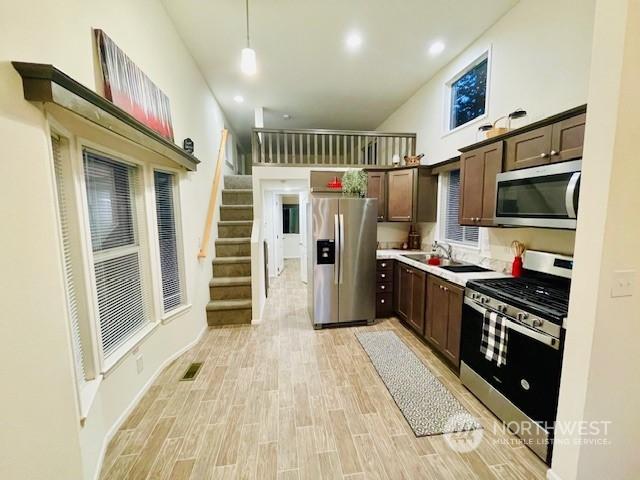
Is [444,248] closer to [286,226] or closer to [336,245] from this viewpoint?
[336,245]

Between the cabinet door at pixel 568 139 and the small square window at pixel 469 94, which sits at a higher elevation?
the small square window at pixel 469 94

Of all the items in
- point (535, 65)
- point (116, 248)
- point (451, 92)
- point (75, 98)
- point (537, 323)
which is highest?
point (451, 92)

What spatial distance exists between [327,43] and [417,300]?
341cm

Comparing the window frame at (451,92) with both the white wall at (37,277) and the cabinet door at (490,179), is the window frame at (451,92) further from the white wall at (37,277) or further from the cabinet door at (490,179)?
the white wall at (37,277)

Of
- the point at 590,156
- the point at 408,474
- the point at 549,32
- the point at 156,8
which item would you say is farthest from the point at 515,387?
the point at 156,8

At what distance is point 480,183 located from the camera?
2.63 meters

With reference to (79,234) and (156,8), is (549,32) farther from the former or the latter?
(79,234)

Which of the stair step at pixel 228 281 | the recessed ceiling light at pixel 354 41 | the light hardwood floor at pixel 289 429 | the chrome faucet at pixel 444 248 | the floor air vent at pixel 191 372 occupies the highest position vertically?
the recessed ceiling light at pixel 354 41

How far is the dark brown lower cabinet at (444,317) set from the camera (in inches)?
98.5

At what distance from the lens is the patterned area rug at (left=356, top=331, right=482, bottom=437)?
1.97 meters

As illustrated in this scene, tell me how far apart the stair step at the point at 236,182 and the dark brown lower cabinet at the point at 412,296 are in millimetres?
3611

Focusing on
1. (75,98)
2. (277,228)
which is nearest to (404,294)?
(75,98)

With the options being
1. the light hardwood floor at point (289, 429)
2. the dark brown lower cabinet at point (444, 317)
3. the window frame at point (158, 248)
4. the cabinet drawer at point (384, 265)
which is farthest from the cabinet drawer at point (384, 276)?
the window frame at point (158, 248)

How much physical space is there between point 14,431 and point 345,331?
3.09 m
